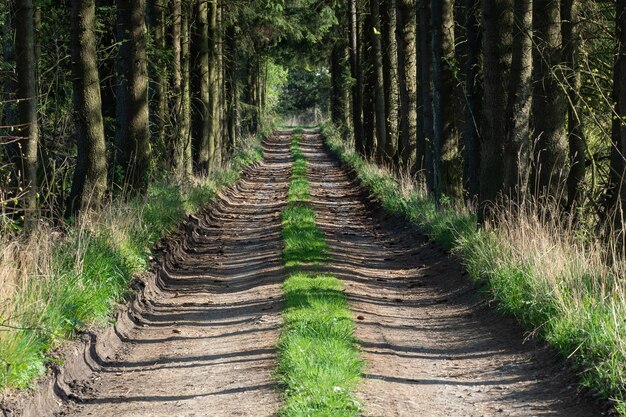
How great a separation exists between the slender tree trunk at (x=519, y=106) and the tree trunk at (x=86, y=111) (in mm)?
6207

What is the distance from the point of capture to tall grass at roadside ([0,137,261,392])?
741 centimetres

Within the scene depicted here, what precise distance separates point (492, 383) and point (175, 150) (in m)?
16.0

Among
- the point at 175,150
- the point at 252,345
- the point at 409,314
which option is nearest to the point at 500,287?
the point at 409,314

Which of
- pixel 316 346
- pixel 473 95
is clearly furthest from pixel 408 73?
pixel 316 346

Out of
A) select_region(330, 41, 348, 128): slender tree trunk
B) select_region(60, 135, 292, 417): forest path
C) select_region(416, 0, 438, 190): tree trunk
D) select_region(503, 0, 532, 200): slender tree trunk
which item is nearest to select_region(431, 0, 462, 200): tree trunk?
select_region(416, 0, 438, 190): tree trunk

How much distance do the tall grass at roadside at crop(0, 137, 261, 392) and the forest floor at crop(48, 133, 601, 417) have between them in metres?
0.48

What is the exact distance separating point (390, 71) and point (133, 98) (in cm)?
1573

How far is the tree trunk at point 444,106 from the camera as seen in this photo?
727 inches

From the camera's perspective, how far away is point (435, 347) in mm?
9523

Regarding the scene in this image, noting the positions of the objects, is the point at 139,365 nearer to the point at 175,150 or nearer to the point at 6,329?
the point at 6,329

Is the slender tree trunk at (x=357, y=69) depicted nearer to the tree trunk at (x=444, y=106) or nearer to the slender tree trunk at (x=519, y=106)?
the tree trunk at (x=444, y=106)

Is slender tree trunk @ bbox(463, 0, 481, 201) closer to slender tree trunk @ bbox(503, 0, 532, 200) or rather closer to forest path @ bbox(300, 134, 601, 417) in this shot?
forest path @ bbox(300, 134, 601, 417)

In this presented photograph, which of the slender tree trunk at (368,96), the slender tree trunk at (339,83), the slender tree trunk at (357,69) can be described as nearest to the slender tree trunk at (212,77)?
the slender tree trunk at (368,96)

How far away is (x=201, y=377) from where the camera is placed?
8.34m
